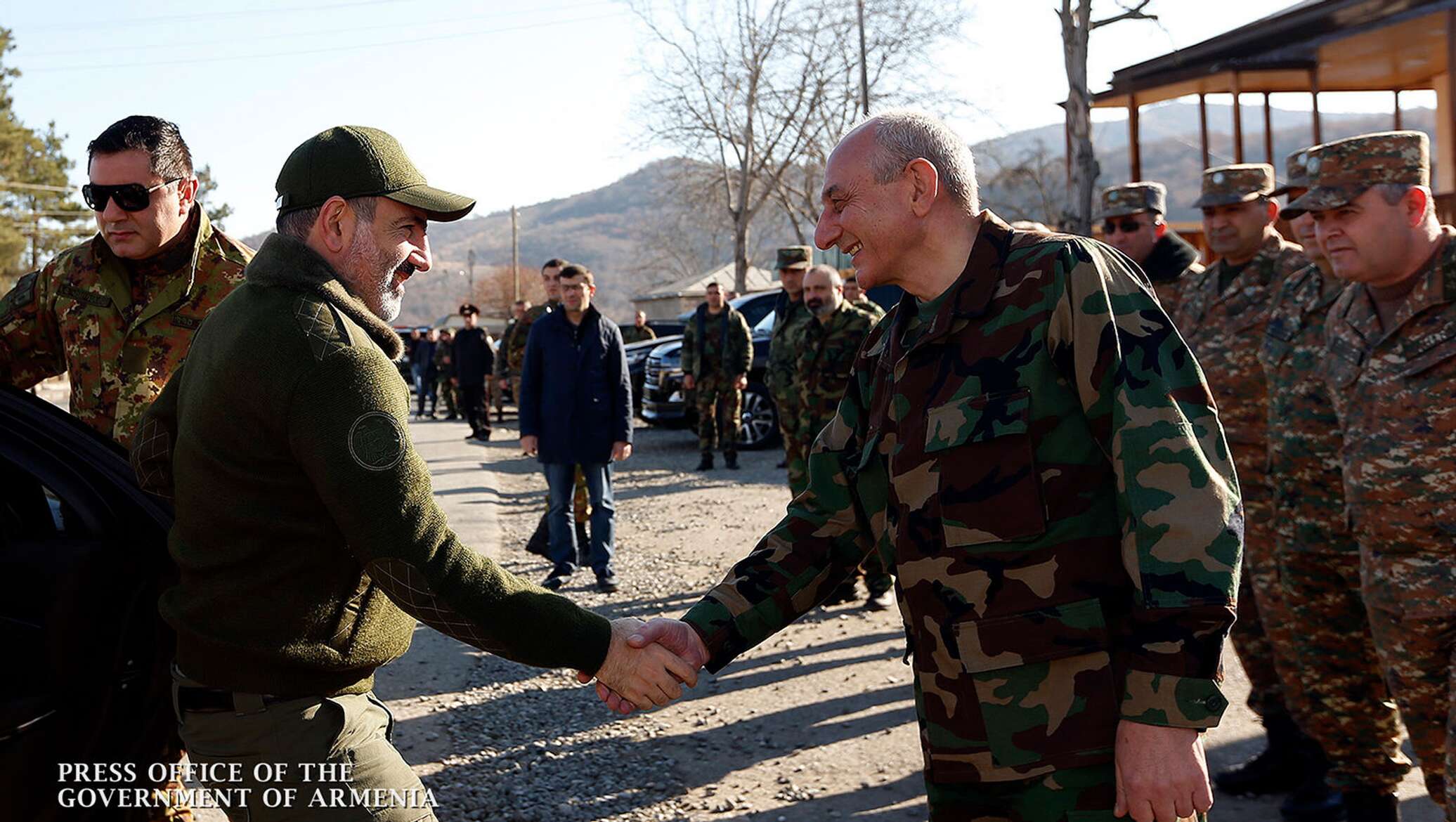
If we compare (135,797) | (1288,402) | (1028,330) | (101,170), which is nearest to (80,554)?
(135,797)

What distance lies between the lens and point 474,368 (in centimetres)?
1911

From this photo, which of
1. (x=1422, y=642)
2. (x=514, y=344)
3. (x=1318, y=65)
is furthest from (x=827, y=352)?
(x=1318, y=65)

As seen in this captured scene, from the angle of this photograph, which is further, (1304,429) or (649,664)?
(1304,429)

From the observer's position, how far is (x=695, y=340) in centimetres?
1434

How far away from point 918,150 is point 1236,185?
10.5 ft

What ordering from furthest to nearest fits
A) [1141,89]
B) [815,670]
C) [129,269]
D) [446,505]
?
[1141,89]
[446,505]
[815,670]
[129,269]

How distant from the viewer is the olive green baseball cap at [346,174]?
2365 mm

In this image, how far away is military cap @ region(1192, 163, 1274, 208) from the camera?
5.04 metres

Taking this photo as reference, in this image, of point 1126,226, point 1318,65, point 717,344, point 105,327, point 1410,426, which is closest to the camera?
point 1410,426

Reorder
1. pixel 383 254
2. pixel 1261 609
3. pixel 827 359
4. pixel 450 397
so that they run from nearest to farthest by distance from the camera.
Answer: pixel 383 254 < pixel 1261 609 < pixel 827 359 < pixel 450 397

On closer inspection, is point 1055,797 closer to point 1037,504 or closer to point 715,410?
point 1037,504

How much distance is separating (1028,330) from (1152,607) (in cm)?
55

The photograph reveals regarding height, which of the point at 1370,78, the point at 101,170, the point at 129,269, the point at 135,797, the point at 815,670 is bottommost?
the point at 815,670

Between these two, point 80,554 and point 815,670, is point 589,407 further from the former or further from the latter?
point 80,554
